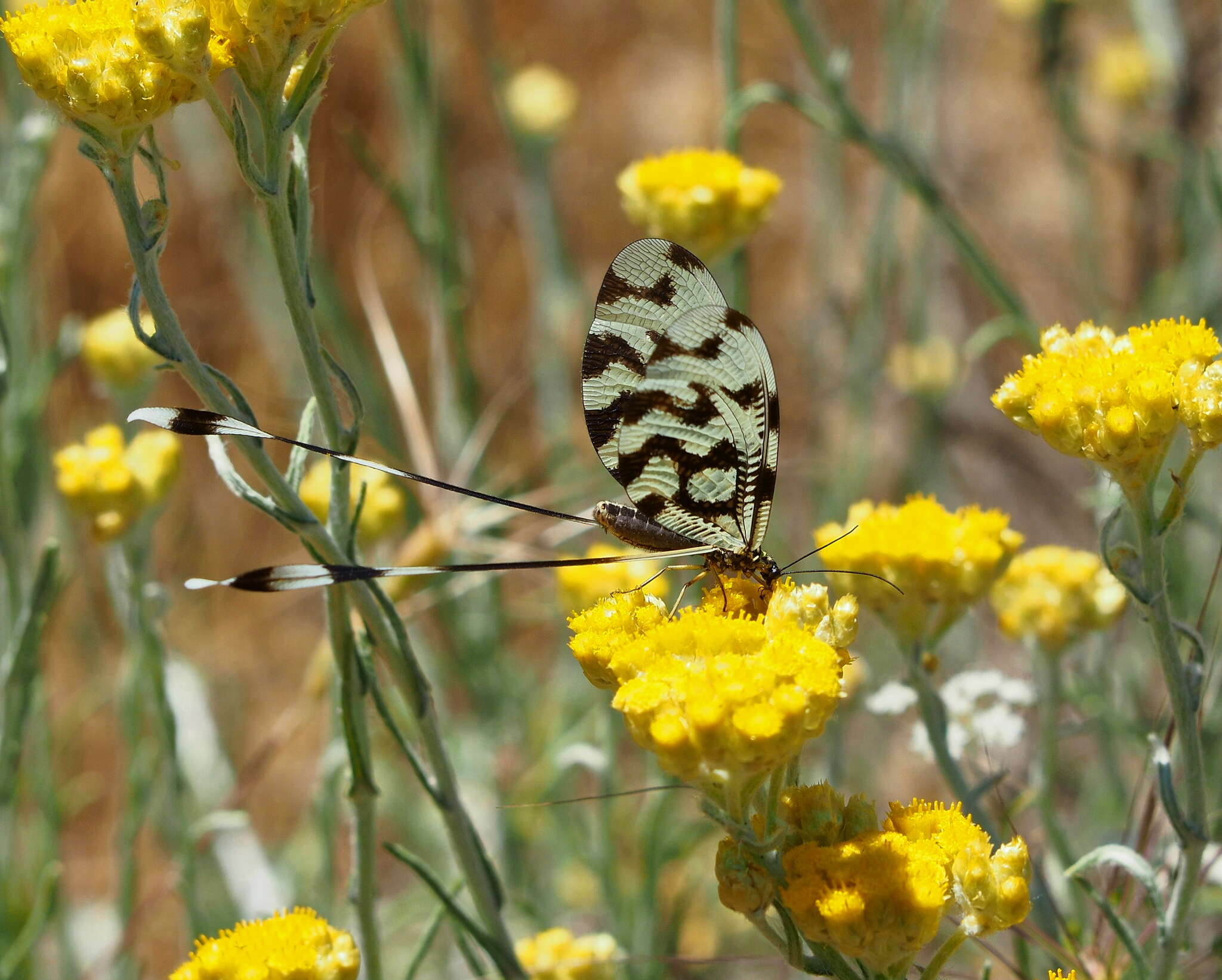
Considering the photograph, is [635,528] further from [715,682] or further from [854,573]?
[715,682]

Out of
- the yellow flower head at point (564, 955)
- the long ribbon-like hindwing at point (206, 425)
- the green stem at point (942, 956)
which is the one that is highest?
the long ribbon-like hindwing at point (206, 425)

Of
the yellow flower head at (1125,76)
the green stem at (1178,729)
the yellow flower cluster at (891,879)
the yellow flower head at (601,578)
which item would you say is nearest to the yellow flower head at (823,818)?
the yellow flower cluster at (891,879)

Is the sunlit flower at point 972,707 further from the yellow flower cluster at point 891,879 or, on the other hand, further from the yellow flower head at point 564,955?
the yellow flower cluster at point 891,879

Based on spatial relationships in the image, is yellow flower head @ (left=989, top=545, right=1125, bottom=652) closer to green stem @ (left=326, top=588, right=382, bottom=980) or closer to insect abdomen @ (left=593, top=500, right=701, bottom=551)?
insect abdomen @ (left=593, top=500, right=701, bottom=551)

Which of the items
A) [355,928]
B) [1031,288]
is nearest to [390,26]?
[355,928]

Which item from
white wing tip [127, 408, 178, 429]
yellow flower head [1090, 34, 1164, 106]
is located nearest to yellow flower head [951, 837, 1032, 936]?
white wing tip [127, 408, 178, 429]

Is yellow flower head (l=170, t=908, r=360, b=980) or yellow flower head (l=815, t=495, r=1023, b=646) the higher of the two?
yellow flower head (l=815, t=495, r=1023, b=646)
